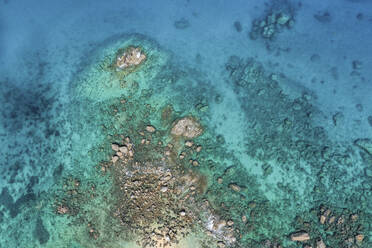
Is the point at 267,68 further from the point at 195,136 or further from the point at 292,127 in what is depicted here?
the point at 195,136

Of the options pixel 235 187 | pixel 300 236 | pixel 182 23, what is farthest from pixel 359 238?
pixel 182 23

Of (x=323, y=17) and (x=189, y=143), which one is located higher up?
(x=323, y=17)

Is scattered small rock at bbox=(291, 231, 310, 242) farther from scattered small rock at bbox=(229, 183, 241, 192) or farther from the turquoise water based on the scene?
scattered small rock at bbox=(229, 183, 241, 192)

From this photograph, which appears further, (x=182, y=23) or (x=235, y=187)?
(x=182, y=23)

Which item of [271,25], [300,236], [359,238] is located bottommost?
[359,238]

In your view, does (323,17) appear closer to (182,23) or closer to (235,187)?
(182,23)

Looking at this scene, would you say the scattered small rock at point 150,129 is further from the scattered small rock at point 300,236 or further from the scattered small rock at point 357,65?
the scattered small rock at point 357,65

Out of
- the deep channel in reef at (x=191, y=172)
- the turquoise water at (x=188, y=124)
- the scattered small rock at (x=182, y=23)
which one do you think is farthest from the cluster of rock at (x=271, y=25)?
the scattered small rock at (x=182, y=23)
